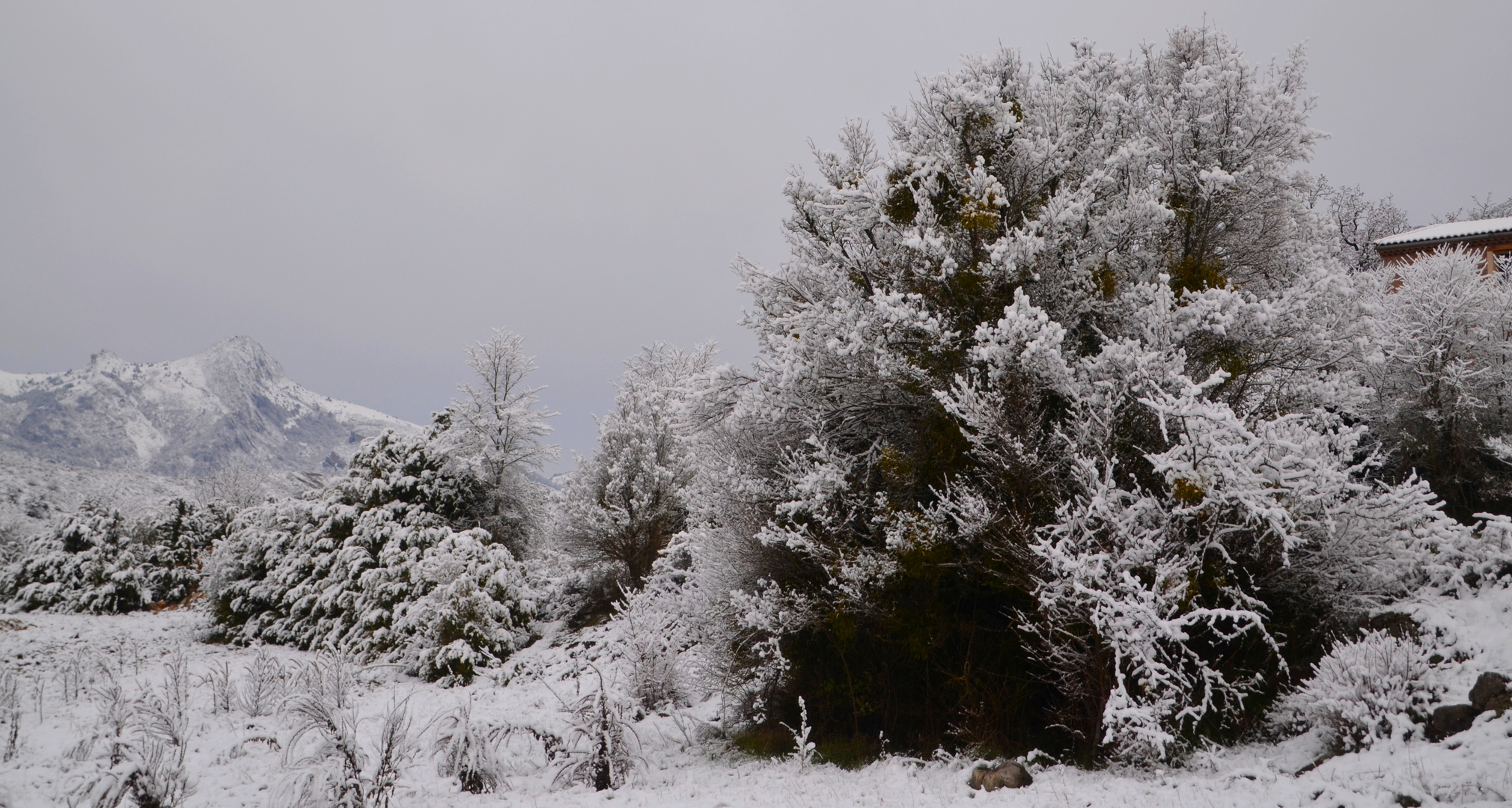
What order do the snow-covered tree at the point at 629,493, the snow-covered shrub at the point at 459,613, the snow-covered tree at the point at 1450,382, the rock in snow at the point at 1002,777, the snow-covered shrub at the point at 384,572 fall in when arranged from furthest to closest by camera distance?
1. the snow-covered tree at the point at 629,493
2. the snow-covered shrub at the point at 384,572
3. the snow-covered tree at the point at 1450,382
4. the snow-covered shrub at the point at 459,613
5. the rock in snow at the point at 1002,777

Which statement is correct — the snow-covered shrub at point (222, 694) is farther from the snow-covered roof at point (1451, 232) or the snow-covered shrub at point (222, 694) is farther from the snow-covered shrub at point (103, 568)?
the snow-covered roof at point (1451, 232)

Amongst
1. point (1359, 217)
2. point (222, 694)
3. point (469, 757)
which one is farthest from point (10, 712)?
point (1359, 217)

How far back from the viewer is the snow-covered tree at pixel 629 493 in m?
18.6

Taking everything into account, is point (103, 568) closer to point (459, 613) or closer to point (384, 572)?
point (384, 572)

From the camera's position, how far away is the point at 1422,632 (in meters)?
5.87

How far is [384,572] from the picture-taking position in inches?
610

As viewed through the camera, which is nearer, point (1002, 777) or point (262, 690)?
point (1002, 777)

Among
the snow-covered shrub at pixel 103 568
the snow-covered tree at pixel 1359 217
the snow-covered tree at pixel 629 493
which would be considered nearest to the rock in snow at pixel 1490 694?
the snow-covered tree at pixel 629 493

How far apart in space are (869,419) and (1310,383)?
19.1ft

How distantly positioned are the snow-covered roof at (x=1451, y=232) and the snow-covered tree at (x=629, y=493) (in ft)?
93.3

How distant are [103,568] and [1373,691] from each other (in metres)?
30.4

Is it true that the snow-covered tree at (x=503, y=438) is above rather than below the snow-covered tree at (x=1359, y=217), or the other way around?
below

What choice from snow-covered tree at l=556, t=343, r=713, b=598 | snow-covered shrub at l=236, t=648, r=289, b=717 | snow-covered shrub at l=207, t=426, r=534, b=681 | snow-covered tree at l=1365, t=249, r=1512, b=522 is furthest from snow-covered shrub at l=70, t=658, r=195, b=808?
snow-covered tree at l=1365, t=249, r=1512, b=522

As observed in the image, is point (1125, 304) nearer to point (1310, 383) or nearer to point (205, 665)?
point (1310, 383)
